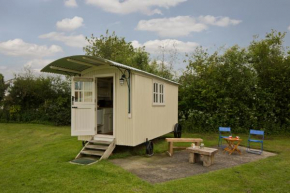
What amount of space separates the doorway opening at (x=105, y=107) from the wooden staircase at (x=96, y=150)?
74 centimetres

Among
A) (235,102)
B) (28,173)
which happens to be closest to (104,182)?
(28,173)

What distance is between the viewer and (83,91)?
21.6ft

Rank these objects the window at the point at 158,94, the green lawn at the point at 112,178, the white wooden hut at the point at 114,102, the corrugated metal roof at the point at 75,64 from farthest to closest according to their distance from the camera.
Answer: the window at the point at 158,94 → the white wooden hut at the point at 114,102 → the corrugated metal roof at the point at 75,64 → the green lawn at the point at 112,178

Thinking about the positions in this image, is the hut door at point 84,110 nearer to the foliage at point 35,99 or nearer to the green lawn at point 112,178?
the green lawn at point 112,178

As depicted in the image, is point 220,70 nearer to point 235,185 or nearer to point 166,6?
point 166,6

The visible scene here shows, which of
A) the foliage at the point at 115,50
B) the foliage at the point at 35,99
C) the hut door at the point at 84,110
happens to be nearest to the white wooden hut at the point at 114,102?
the hut door at the point at 84,110

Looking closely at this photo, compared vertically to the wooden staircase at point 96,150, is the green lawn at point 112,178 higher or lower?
lower

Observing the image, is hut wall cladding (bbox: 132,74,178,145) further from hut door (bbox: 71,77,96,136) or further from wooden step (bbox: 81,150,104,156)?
hut door (bbox: 71,77,96,136)

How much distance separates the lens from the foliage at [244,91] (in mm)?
10477

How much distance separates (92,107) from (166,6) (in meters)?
7.76

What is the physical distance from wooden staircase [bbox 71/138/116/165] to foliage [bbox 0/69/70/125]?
28.3 feet

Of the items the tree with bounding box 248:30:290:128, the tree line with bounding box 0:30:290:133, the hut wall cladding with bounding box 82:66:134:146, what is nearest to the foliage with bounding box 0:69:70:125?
the tree line with bounding box 0:30:290:133

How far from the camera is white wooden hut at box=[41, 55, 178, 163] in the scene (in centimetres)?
594

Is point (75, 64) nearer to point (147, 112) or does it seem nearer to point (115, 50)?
point (147, 112)
